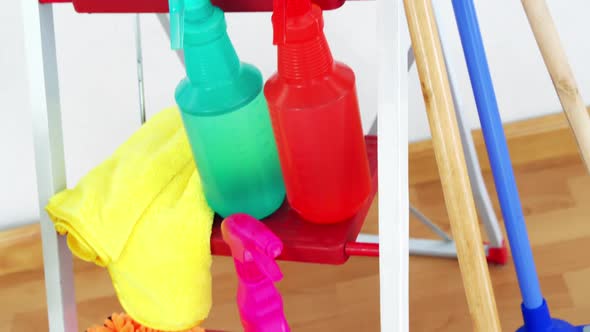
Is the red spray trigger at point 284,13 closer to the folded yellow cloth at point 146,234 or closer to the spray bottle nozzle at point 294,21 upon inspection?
the spray bottle nozzle at point 294,21

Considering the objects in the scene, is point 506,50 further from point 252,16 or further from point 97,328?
→ point 97,328

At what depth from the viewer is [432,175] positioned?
1.58m

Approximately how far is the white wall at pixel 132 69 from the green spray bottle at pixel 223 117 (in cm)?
59

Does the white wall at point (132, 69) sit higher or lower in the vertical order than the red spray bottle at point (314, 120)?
lower

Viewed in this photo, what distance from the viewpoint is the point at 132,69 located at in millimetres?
1414

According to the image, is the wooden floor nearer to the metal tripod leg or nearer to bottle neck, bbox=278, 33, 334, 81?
the metal tripod leg

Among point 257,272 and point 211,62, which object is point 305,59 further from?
point 257,272

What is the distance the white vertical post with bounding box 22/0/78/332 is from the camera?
32.6 inches

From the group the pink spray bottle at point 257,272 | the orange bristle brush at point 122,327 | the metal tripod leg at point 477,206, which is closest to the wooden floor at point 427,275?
the metal tripod leg at point 477,206

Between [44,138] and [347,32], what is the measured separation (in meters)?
0.68

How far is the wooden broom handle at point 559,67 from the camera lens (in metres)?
0.81

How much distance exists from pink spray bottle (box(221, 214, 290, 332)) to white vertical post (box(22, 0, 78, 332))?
21 centimetres

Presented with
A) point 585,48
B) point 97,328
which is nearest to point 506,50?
point 585,48

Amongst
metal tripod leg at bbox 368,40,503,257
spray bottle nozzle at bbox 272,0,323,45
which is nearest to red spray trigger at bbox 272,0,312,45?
spray bottle nozzle at bbox 272,0,323,45
